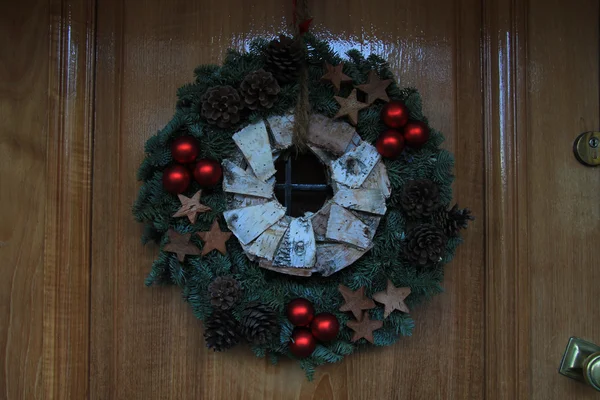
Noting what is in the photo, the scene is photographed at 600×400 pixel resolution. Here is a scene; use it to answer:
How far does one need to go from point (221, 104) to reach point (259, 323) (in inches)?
13.4

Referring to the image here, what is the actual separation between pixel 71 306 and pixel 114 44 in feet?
1.50

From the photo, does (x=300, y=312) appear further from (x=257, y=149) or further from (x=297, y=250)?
(x=257, y=149)

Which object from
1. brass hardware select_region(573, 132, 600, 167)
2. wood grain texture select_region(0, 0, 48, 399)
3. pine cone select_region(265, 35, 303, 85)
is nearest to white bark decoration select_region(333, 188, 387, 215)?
pine cone select_region(265, 35, 303, 85)

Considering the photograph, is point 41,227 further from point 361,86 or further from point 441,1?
point 441,1

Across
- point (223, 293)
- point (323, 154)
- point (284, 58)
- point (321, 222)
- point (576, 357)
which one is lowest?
point (576, 357)

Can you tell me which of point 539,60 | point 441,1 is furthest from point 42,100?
point 539,60

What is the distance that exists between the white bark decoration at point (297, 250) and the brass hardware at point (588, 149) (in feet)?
1.60

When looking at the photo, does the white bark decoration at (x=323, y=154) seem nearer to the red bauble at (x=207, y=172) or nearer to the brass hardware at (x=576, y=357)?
the red bauble at (x=207, y=172)

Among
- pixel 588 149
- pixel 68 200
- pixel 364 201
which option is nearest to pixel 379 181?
pixel 364 201

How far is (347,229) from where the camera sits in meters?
0.90

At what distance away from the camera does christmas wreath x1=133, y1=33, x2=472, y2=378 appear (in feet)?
2.91

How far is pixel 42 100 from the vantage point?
96cm

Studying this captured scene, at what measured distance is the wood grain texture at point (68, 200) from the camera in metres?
0.95

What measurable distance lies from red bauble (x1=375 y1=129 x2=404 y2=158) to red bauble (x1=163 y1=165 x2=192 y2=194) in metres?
0.31
